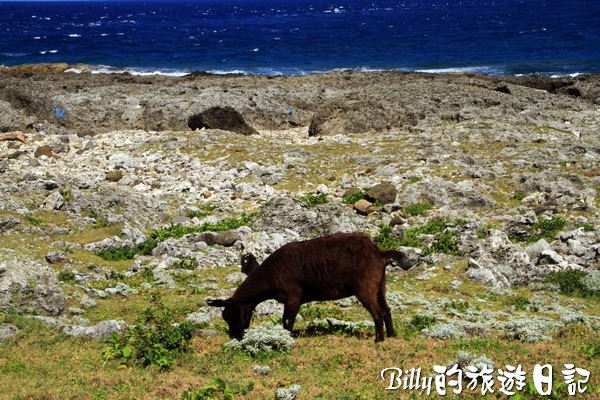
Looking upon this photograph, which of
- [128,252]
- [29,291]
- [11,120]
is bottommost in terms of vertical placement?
[128,252]

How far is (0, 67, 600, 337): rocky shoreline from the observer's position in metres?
17.7

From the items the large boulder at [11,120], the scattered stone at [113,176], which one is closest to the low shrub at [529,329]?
the scattered stone at [113,176]

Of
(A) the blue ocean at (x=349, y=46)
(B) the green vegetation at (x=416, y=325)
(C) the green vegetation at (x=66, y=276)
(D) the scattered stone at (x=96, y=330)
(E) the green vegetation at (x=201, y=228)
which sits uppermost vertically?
(D) the scattered stone at (x=96, y=330)

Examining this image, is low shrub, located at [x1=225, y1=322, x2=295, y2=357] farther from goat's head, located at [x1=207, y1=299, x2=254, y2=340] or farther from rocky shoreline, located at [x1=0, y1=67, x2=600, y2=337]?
A: rocky shoreline, located at [x1=0, y1=67, x2=600, y2=337]

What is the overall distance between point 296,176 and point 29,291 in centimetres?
1409

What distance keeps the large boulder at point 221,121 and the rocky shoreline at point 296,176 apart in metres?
1.16

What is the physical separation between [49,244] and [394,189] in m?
11.6

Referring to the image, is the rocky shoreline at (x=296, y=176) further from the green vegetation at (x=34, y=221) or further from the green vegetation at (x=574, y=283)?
the green vegetation at (x=574, y=283)

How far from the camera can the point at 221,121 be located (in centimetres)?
3478

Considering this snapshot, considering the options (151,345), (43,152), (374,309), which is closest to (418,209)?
(374,309)

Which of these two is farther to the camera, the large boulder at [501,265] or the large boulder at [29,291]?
the large boulder at [501,265]

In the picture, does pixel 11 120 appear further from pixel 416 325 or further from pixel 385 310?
pixel 385 310

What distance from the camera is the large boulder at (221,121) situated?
3469 cm

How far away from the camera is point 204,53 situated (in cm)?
10119
